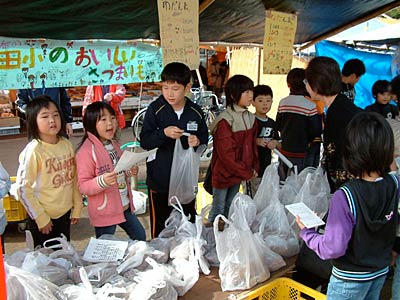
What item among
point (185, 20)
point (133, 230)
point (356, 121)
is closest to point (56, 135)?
point (133, 230)

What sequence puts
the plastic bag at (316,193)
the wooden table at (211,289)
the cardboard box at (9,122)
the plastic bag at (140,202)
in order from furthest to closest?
the cardboard box at (9,122)
the plastic bag at (140,202)
the plastic bag at (316,193)
the wooden table at (211,289)

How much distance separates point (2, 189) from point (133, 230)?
1.03 metres

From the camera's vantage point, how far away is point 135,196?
16.2ft

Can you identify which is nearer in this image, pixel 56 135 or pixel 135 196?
pixel 56 135

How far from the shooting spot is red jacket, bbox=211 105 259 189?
3260mm

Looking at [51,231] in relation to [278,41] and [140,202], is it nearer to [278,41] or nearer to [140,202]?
[140,202]

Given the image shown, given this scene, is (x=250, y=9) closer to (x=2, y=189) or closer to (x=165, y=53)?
(x=165, y=53)

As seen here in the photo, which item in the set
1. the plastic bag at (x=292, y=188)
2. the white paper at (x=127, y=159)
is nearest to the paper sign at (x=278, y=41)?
the plastic bag at (x=292, y=188)

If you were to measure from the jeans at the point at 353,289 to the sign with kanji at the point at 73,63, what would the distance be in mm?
2138

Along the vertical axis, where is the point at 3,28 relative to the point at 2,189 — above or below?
above

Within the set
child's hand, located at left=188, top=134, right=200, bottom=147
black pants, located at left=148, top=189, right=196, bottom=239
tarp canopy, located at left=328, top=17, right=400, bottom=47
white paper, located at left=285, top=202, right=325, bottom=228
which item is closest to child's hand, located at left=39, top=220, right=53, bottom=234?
black pants, located at left=148, top=189, right=196, bottom=239

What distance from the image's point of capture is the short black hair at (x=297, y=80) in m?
4.00

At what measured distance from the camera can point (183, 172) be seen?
2.95m

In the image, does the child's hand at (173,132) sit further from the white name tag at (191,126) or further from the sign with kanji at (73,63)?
the sign with kanji at (73,63)
